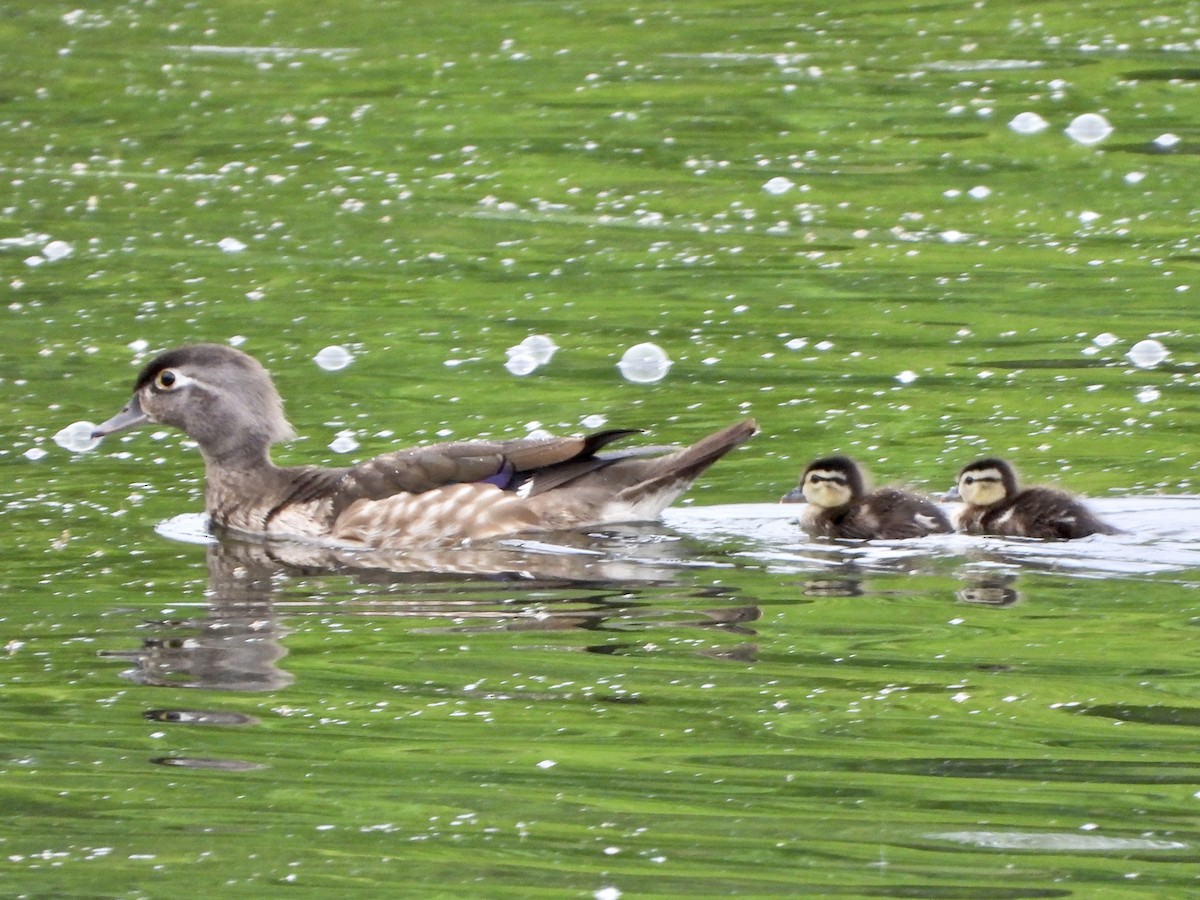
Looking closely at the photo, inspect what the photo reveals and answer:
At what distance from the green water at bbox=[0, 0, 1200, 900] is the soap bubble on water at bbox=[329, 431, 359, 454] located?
2.2 inches

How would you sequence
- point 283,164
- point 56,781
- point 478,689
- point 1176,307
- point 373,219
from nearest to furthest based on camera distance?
1. point 56,781
2. point 478,689
3. point 1176,307
4. point 373,219
5. point 283,164

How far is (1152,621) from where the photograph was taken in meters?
7.46

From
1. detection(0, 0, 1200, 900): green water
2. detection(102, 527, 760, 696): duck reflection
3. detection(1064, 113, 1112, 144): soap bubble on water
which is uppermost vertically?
detection(1064, 113, 1112, 144): soap bubble on water

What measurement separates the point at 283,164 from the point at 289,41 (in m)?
5.07

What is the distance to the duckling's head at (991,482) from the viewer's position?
877 cm

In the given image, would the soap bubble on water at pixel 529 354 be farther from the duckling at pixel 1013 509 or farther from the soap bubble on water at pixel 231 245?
the duckling at pixel 1013 509

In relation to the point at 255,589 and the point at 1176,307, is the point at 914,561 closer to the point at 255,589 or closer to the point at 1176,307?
the point at 255,589

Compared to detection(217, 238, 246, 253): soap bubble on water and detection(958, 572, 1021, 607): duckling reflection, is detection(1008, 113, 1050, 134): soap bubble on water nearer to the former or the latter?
detection(217, 238, 246, 253): soap bubble on water

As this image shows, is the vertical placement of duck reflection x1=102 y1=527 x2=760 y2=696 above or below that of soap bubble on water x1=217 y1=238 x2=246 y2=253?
below

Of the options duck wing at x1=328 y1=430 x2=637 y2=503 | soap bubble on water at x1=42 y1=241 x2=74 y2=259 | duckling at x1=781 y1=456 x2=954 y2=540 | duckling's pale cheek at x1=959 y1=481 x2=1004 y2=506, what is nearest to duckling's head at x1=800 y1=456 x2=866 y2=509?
duckling at x1=781 y1=456 x2=954 y2=540

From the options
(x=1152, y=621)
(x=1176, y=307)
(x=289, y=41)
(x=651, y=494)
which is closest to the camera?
(x=1152, y=621)

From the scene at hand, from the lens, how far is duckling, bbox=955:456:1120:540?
8508mm

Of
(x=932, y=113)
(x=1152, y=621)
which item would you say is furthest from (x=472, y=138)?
(x=1152, y=621)

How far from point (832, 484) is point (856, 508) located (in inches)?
5.0
